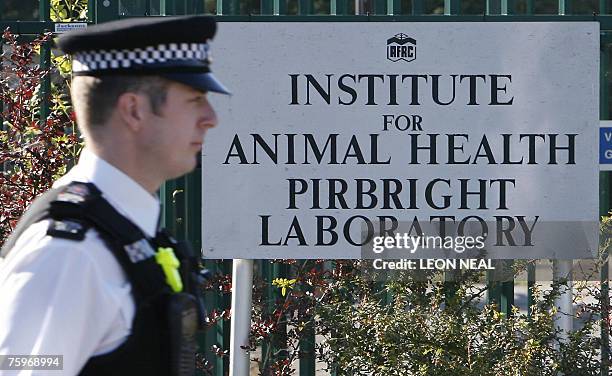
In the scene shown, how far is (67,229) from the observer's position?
1.83 meters

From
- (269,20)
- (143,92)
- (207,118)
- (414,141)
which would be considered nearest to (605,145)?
(414,141)

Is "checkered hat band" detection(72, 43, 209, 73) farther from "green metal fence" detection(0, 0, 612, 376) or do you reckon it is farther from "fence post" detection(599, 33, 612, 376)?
"fence post" detection(599, 33, 612, 376)

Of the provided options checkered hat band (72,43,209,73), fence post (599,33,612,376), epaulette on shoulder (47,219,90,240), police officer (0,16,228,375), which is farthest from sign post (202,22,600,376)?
epaulette on shoulder (47,219,90,240)

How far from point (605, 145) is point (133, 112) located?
328 cm

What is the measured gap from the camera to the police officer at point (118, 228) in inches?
69.4

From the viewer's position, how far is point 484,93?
15.5 ft

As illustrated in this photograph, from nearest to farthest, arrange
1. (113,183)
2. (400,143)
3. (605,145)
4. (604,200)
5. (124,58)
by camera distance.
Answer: (113,183) < (124,58) < (400,143) < (605,145) < (604,200)

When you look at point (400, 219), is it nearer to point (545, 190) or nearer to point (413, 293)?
point (413, 293)

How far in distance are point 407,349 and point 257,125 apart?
104cm

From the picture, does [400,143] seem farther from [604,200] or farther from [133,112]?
[133,112]

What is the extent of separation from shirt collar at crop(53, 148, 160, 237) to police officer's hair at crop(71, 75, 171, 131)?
61 millimetres

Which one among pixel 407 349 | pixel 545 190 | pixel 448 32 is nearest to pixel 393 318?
pixel 407 349

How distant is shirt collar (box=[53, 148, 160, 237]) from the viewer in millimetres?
1996

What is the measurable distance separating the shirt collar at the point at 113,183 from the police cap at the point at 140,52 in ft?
0.57
